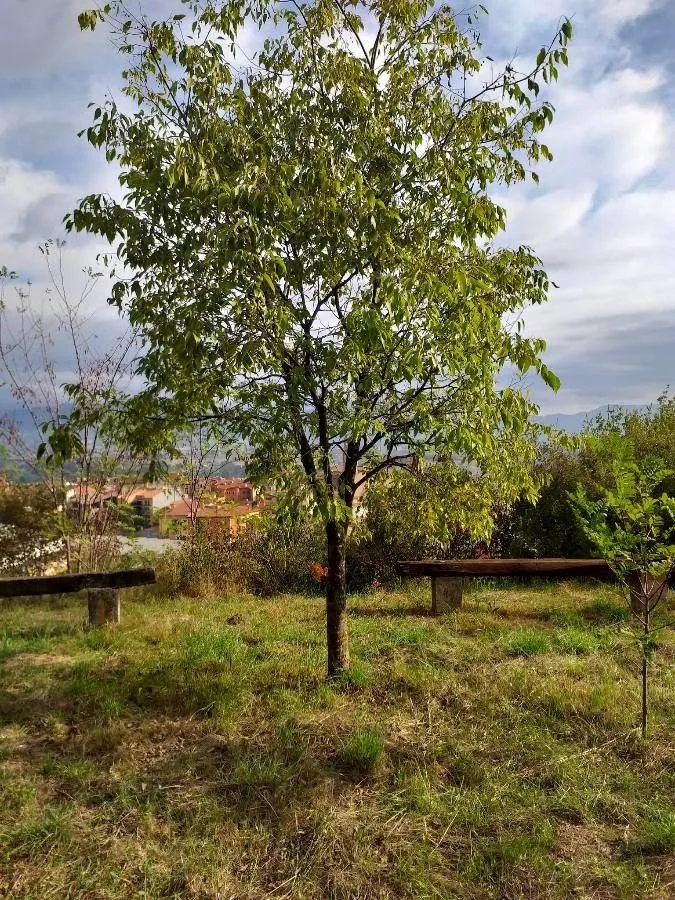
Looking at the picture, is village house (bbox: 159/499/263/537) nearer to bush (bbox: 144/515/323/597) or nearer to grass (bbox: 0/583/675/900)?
bush (bbox: 144/515/323/597)

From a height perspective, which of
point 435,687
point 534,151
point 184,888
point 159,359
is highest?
point 534,151

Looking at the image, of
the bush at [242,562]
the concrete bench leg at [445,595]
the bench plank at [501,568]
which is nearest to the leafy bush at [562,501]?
the bench plank at [501,568]

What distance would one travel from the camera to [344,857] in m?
3.31

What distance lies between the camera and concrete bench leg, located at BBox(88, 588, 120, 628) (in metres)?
7.16

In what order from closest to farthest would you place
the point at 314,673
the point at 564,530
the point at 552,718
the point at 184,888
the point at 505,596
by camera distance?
1. the point at 184,888
2. the point at 552,718
3. the point at 314,673
4. the point at 505,596
5. the point at 564,530

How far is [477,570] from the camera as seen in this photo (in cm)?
764

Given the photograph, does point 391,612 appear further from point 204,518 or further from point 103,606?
point 204,518

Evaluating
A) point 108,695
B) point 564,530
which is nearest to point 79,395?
point 108,695

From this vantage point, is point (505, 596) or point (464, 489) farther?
point (505, 596)

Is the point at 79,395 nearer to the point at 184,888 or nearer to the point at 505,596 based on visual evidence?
the point at 184,888

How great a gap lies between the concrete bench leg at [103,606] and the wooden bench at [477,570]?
3.58m

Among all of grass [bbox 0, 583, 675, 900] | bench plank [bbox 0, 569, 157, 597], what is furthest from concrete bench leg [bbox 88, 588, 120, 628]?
grass [bbox 0, 583, 675, 900]

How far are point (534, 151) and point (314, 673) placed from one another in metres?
4.90

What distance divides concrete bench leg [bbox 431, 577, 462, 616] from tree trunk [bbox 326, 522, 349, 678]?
281 cm
